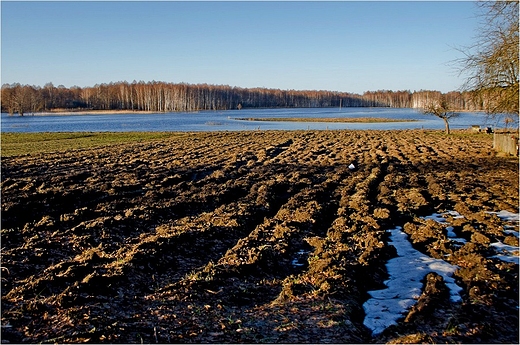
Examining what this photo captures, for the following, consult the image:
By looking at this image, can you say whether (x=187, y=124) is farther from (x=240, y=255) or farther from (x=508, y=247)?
(x=508, y=247)

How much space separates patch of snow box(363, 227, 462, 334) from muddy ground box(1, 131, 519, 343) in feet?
0.63

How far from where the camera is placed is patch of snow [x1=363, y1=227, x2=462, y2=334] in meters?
7.24

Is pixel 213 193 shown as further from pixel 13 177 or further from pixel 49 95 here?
pixel 49 95

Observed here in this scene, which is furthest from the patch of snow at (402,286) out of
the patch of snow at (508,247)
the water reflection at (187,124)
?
the water reflection at (187,124)

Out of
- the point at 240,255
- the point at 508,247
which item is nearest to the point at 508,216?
the point at 508,247

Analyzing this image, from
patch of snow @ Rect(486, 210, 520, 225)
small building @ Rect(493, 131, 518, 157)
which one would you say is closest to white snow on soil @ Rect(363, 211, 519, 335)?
patch of snow @ Rect(486, 210, 520, 225)

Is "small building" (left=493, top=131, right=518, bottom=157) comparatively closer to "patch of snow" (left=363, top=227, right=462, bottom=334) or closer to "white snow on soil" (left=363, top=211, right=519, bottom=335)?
"white snow on soil" (left=363, top=211, right=519, bottom=335)

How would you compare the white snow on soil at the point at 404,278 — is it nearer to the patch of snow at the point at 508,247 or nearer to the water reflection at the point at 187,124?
the patch of snow at the point at 508,247

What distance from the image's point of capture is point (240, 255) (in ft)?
32.8

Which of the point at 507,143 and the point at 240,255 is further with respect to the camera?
the point at 507,143

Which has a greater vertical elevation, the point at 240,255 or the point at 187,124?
the point at 187,124

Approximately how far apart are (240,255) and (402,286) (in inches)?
139

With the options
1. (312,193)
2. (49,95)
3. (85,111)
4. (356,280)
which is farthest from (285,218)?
(49,95)

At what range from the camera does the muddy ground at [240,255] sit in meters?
6.59
